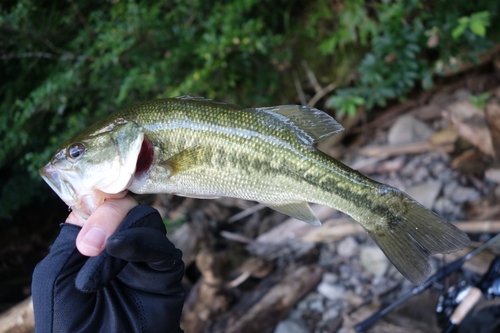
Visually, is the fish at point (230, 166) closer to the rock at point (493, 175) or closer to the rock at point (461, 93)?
the rock at point (493, 175)

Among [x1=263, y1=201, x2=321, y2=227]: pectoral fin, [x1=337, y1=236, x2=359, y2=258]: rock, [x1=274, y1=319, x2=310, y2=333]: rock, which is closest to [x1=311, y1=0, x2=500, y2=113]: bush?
[x1=337, y1=236, x2=359, y2=258]: rock

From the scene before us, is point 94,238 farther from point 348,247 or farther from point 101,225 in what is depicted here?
point 348,247

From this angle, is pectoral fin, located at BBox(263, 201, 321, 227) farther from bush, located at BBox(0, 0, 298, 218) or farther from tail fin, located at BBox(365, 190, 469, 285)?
bush, located at BBox(0, 0, 298, 218)

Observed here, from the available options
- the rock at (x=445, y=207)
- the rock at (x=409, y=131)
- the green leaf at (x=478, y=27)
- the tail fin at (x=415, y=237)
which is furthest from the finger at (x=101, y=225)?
the rock at (x=409, y=131)

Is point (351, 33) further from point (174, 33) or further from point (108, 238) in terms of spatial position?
point (108, 238)

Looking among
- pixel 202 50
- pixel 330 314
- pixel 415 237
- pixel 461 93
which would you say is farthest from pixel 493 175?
pixel 202 50

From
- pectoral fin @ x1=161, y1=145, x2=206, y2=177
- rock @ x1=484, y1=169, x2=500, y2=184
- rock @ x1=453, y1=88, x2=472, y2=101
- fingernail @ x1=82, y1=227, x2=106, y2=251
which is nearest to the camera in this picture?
fingernail @ x1=82, y1=227, x2=106, y2=251
